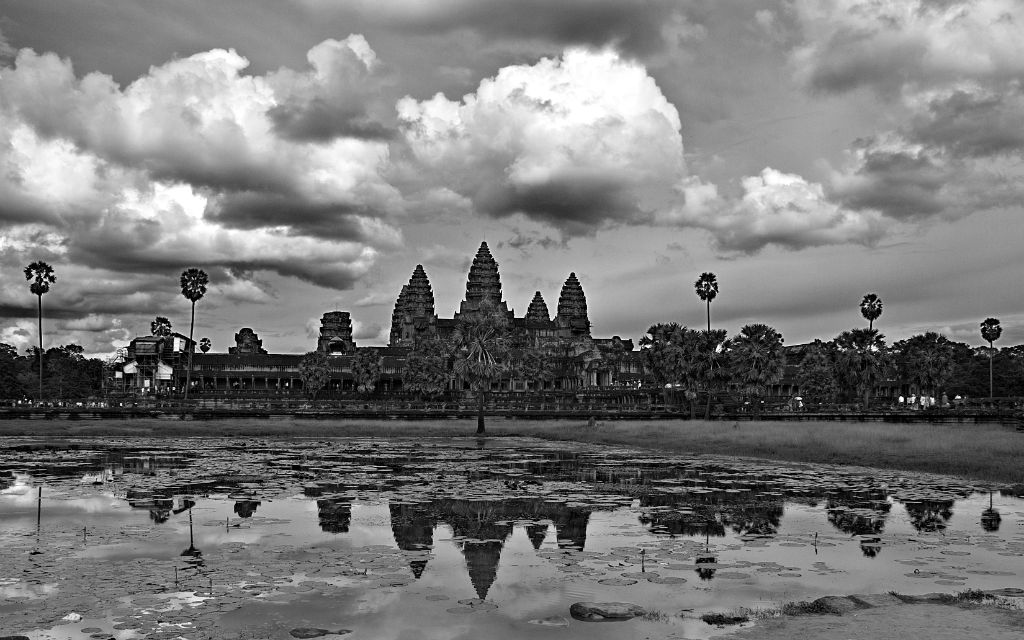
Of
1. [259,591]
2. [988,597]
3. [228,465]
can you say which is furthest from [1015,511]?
[228,465]

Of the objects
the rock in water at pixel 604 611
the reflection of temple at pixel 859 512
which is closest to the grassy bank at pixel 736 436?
the reflection of temple at pixel 859 512

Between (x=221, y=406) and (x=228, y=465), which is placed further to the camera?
(x=221, y=406)

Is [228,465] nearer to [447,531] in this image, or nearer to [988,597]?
[447,531]

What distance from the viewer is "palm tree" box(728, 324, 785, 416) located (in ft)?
295

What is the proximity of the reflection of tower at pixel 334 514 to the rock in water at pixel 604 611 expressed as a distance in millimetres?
7115

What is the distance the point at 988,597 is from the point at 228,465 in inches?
1016

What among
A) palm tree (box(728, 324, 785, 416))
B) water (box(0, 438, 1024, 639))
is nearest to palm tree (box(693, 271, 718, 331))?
palm tree (box(728, 324, 785, 416))

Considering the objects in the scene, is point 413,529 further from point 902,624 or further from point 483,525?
point 902,624

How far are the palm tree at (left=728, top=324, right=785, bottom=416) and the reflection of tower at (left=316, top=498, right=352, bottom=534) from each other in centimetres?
7035

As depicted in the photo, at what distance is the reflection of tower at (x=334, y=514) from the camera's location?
57.5 feet

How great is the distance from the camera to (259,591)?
39.6ft

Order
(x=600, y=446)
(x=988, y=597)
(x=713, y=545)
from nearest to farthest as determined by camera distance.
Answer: (x=988, y=597), (x=713, y=545), (x=600, y=446)

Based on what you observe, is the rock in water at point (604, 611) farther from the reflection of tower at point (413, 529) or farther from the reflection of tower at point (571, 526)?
the reflection of tower at point (571, 526)

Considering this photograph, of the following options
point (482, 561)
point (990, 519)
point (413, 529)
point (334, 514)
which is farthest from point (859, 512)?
point (334, 514)
